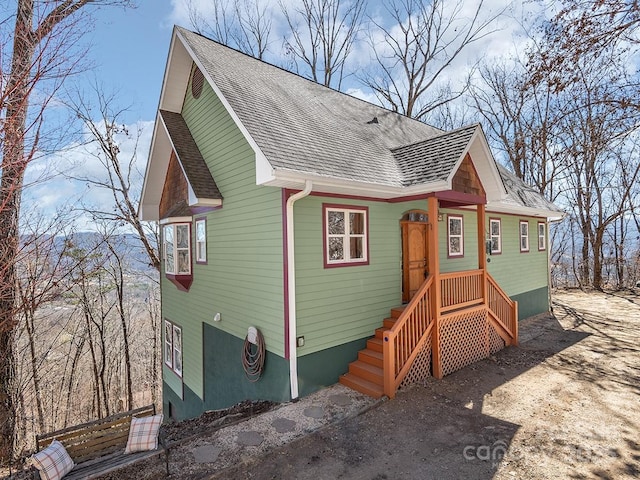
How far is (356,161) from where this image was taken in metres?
Answer: 6.70

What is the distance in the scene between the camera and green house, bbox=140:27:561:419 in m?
Answer: 5.83

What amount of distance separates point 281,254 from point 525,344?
7.25 meters

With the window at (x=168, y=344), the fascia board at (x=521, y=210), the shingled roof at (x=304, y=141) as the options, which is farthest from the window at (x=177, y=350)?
the fascia board at (x=521, y=210)

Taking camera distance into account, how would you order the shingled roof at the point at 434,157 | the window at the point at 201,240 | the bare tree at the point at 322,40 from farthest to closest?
the bare tree at the point at 322,40 → the window at the point at 201,240 → the shingled roof at the point at 434,157

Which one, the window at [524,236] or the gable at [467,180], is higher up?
the gable at [467,180]

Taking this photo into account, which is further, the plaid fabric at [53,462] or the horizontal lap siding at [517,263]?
the horizontal lap siding at [517,263]

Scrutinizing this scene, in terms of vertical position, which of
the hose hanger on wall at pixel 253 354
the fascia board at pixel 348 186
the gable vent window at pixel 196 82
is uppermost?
the gable vent window at pixel 196 82

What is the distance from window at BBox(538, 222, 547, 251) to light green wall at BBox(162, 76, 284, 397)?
11.8 m

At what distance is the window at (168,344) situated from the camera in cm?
1050

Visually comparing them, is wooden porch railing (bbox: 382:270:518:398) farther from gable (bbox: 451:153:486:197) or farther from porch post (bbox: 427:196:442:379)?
gable (bbox: 451:153:486:197)

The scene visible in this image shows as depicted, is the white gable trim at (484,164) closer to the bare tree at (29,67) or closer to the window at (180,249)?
the bare tree at (29,67)

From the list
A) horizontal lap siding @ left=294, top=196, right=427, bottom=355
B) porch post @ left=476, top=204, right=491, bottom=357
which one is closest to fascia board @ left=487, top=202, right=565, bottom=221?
porch post @ left=476, top=204, right=491, bottom=357

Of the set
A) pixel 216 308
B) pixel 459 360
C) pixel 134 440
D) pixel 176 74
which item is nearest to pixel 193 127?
pixel 176 74

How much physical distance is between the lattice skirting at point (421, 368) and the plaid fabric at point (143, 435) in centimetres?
392
